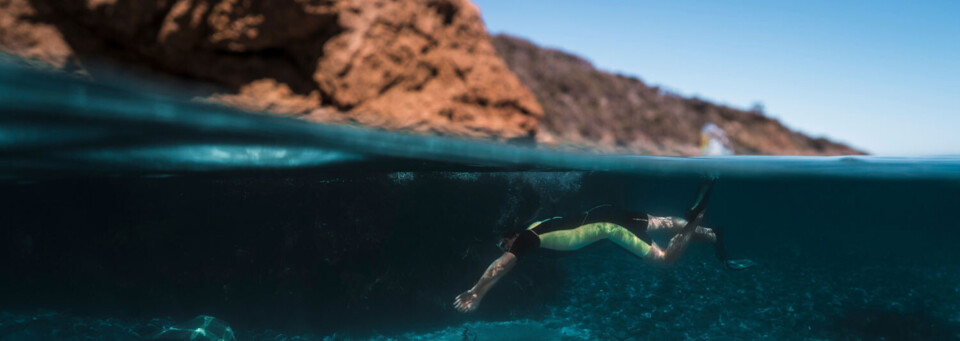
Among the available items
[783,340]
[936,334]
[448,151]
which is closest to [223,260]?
[448,151]

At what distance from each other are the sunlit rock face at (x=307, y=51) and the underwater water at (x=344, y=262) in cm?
224

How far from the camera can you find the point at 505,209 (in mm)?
14844

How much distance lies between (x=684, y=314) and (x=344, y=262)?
31.1ft

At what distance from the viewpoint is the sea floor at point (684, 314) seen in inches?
448

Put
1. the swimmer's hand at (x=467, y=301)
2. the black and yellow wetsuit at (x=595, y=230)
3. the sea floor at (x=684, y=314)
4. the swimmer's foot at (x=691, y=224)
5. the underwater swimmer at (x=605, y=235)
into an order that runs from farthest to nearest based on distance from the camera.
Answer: the sea floor at (x=684, y=314) < the swimmer's foot at (x=691, y=224) < the black and yellow wetsuit at (x=595, y=230) < the underwater swimmer at (x=605, y=235) < the swimmer's hand at (x=467, y=301)

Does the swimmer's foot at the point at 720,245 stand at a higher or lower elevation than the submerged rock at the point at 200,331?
higher

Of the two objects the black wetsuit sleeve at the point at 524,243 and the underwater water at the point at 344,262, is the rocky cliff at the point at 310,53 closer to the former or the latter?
the black wetsuit sleeve at the point at 524,243

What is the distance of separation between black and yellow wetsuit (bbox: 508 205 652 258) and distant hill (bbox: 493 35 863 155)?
169 centimetres

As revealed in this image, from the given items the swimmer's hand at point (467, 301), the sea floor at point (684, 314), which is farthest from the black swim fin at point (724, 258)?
the swimmer's hand at point (467, 301)

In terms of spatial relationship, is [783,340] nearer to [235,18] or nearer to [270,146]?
[270,146]

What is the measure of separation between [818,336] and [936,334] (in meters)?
3.95

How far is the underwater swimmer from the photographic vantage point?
8922 mm

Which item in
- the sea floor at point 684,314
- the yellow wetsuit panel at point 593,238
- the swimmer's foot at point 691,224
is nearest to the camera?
the yellow wetsuit panel at point 593,238

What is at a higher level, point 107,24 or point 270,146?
point 107,24
